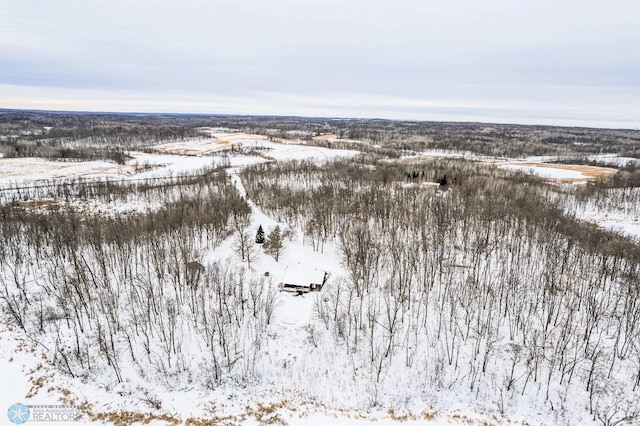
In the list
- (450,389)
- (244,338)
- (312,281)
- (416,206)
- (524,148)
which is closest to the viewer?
(450,389)

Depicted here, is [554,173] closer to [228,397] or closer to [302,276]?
[302,276]


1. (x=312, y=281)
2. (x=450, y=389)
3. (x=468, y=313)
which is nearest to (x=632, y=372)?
(x=468, y=313)

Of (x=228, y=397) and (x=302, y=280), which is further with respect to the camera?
(x=302, y=280)

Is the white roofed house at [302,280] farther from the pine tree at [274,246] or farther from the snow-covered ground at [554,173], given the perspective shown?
the snow-covered ground at [554,173]

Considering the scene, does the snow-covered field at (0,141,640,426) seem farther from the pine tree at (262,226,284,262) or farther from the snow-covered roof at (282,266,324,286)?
the pine tree at (262,226,284,262)

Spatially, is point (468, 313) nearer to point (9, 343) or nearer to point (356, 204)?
point (356, 204)

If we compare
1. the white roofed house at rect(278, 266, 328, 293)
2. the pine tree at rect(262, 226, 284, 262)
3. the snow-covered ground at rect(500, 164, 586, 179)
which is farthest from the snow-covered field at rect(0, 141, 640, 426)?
the snow-covered ground at rect(500, 164, 586, 179)

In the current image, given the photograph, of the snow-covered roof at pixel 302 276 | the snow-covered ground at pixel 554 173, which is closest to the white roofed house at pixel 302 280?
the snow-covered roof at pixel 302 276

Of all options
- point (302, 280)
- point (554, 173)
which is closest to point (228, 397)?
point (302, 280)
